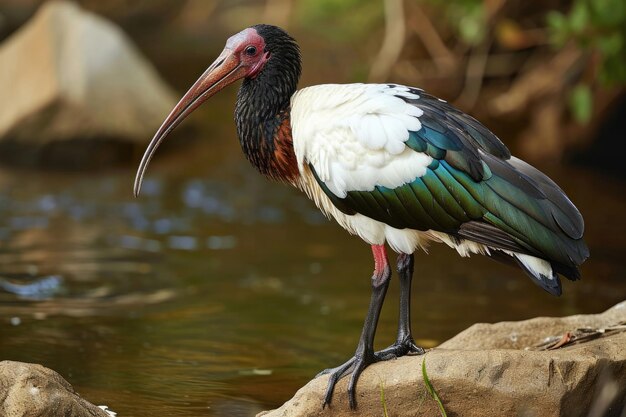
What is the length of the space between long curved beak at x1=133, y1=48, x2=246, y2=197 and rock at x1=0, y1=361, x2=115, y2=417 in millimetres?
1465

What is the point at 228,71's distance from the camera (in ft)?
21.7

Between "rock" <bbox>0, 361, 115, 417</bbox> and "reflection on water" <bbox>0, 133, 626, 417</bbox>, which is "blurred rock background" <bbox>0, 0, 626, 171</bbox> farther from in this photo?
"rock" <bbox>0, 361, 115, 417</bbox>

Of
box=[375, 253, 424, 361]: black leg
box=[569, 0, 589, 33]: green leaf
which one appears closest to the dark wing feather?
box=[375, 253, 424, 361]: black leg

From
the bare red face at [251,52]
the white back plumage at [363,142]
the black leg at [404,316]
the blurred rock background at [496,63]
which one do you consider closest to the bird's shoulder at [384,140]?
the white back plumage at [363,142]

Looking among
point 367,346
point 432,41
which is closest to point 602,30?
point 432,41

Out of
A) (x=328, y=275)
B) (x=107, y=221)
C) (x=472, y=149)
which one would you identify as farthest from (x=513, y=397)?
(x=107, y=221)

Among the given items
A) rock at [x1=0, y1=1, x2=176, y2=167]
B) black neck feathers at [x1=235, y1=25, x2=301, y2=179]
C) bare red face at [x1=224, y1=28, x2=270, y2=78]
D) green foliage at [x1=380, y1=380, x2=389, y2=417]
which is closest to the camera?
green foliage at [x1=380, y1=380, x2=389, y2=417]

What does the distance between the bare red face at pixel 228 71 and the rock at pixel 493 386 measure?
5.73ft

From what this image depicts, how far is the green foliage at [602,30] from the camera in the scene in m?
11.1

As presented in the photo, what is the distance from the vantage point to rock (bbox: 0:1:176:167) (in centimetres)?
1452

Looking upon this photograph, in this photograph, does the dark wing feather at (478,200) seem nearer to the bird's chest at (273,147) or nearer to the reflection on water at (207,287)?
the bird's chest at (273,147)

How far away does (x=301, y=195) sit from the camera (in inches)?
531

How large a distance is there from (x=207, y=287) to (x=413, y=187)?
4.29 m

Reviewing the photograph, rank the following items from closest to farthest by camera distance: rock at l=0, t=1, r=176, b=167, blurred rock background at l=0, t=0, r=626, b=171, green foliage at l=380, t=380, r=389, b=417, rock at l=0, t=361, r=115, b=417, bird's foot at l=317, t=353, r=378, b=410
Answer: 1. rock at l=0, t=361, r=115, b=417
2. green foliage at l=380, t=380, r=389, b=417
3. bird's foot at l=317, t=353, r=378, b=410
4. blurred rock background at l=0, t=0, r=626, b=171
5. rock at l=0, t=1, r=176, b=167
